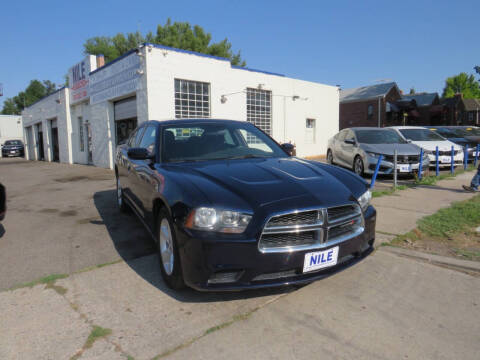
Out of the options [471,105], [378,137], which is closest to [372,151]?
[378,137]

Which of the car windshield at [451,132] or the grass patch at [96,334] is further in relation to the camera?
the car windshield at [451,132]

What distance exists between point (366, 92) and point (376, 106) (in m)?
2.58

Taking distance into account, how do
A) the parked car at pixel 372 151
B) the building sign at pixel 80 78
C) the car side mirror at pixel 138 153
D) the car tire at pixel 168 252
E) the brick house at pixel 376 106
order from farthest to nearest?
the brick house at pixel 376 106 → the building sign at pixel 80 78 → the parked car at pixel 372 151 → the car side mirror at pixel 138 153 → the car tire at pixel 168 252

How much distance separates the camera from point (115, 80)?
1527 centimetres

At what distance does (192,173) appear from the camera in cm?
301

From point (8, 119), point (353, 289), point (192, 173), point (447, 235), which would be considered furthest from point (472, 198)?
point (8, 119)

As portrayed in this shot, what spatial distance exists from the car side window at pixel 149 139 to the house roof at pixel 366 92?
124 feet

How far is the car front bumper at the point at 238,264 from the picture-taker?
91.6 inches

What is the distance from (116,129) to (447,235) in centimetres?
1529

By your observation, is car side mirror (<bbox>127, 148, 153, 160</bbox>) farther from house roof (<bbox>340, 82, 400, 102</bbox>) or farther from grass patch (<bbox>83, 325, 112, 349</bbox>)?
house roof (<bbox>340, 82, 400, 102</bbox>)

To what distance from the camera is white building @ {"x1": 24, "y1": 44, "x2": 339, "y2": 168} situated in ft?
43.6

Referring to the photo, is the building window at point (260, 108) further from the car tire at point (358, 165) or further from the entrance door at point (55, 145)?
the entrance door at point (55, 145)

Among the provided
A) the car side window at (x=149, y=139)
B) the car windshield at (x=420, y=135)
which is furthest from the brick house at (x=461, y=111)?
the car side window at (x=149, y=139)

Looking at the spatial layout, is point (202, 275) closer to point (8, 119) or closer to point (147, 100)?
point (147, 100)
